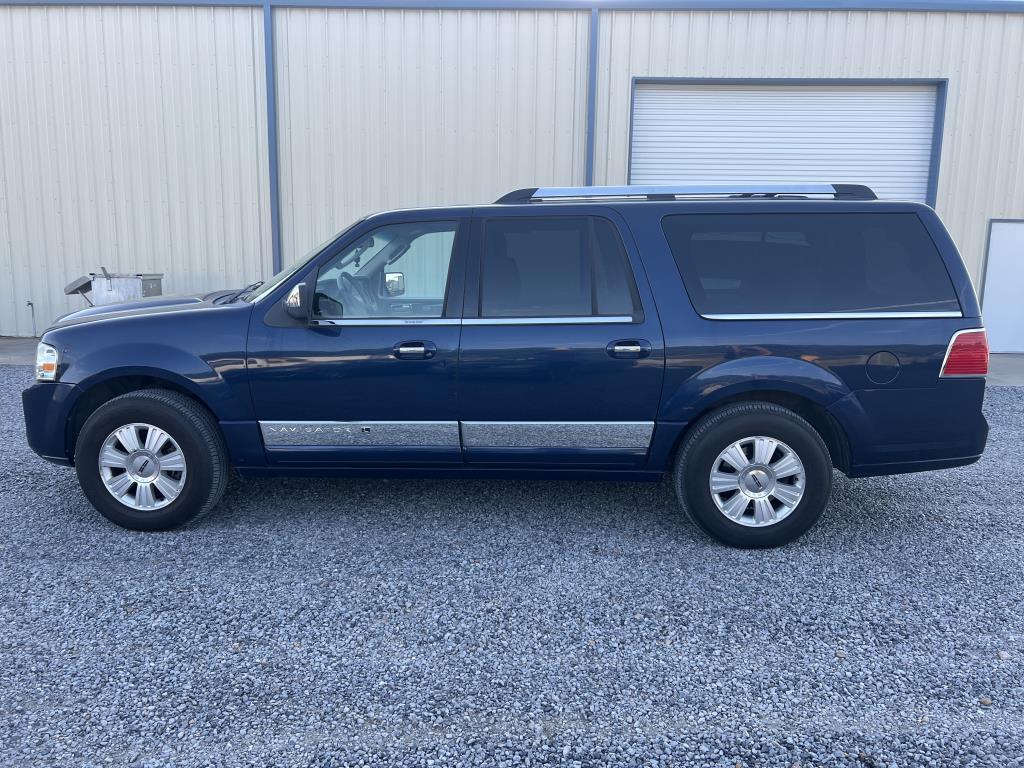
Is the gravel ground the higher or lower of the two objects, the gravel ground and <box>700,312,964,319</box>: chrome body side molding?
the lower

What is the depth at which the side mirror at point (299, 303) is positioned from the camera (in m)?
4.21

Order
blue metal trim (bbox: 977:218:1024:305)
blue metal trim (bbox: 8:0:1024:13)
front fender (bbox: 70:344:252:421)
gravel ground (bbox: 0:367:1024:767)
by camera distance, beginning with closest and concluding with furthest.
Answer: gravel ground (bbox: 0:367:1024:767), front fender (bbox: 70:344:252:421), blue metal trim (bbox: 8:0:1024:13), blue metal trim (bbox: 977:218:1024:305)

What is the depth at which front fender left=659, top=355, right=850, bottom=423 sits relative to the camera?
4105mm

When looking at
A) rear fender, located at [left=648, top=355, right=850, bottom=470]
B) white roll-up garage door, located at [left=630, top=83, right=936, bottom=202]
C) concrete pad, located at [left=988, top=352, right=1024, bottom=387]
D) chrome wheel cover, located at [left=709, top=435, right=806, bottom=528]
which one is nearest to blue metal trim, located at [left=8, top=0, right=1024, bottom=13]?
white roll-up garage door, located at [left=630, top=83, right=936, bottom=202]

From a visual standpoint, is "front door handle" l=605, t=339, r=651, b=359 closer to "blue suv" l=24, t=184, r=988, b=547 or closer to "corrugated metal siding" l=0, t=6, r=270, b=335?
"blue suv" l=24, t=184, r=988, b=547

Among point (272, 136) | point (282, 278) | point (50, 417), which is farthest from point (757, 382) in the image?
point (272, 136)

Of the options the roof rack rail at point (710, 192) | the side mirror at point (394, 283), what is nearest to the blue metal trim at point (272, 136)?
the side mirror at point (394, 283)

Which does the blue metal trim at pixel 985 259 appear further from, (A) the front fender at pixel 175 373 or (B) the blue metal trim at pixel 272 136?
(A) the front fender at pixel 175 373

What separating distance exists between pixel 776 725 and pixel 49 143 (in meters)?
11.9

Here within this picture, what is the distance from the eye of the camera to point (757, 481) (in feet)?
13.7

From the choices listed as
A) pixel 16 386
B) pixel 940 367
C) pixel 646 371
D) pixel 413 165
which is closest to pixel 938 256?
pixel 940 367

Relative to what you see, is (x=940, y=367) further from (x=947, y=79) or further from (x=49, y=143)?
(x=49, y=143)

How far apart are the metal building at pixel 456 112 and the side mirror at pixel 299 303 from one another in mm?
6862

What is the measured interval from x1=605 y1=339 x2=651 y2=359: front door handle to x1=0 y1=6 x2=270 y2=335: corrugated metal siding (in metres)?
8.07
